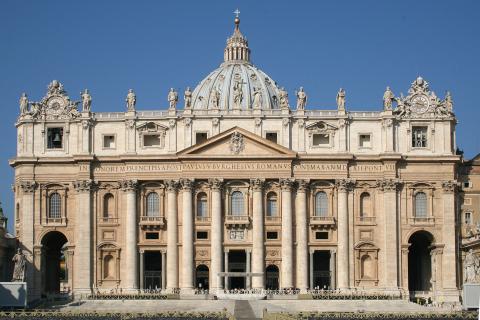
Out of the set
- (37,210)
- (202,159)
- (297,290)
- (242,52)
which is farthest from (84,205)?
(242,52)

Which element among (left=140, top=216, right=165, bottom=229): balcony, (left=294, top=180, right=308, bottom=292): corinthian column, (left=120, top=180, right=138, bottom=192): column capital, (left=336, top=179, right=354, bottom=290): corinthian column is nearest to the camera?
(left=294, top=180, right=308, bottom=292): corinthian column

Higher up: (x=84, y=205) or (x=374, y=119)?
(x=374, y=119)

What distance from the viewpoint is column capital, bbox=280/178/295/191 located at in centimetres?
13525

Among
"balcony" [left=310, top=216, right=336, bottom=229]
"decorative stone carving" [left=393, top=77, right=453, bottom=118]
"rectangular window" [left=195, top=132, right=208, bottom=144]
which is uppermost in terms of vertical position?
"decorative stone carving" [left=393, top=77, right=453, bottom=118]

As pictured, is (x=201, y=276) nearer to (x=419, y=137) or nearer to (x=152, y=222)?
(x=152, y=222)

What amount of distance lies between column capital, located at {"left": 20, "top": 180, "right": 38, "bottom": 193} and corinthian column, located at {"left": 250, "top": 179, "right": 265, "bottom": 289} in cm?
2525

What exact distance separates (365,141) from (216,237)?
20.8m

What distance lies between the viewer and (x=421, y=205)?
137000 millimetres

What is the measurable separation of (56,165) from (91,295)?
1653cm

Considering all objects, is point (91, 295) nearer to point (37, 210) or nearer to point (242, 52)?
point (37, 210)

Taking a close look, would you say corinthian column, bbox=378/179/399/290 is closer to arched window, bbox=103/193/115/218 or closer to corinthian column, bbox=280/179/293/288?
corinthian column, bbox=280/179/293/288

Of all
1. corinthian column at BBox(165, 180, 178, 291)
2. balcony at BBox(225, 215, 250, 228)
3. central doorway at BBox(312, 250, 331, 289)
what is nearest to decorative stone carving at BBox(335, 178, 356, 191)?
central doorway at BBox(312, 250, 331, 289)

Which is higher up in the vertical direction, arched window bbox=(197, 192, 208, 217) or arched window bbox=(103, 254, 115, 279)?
arched window bbox=(197, 192, 208, 217)

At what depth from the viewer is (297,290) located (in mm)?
132625
